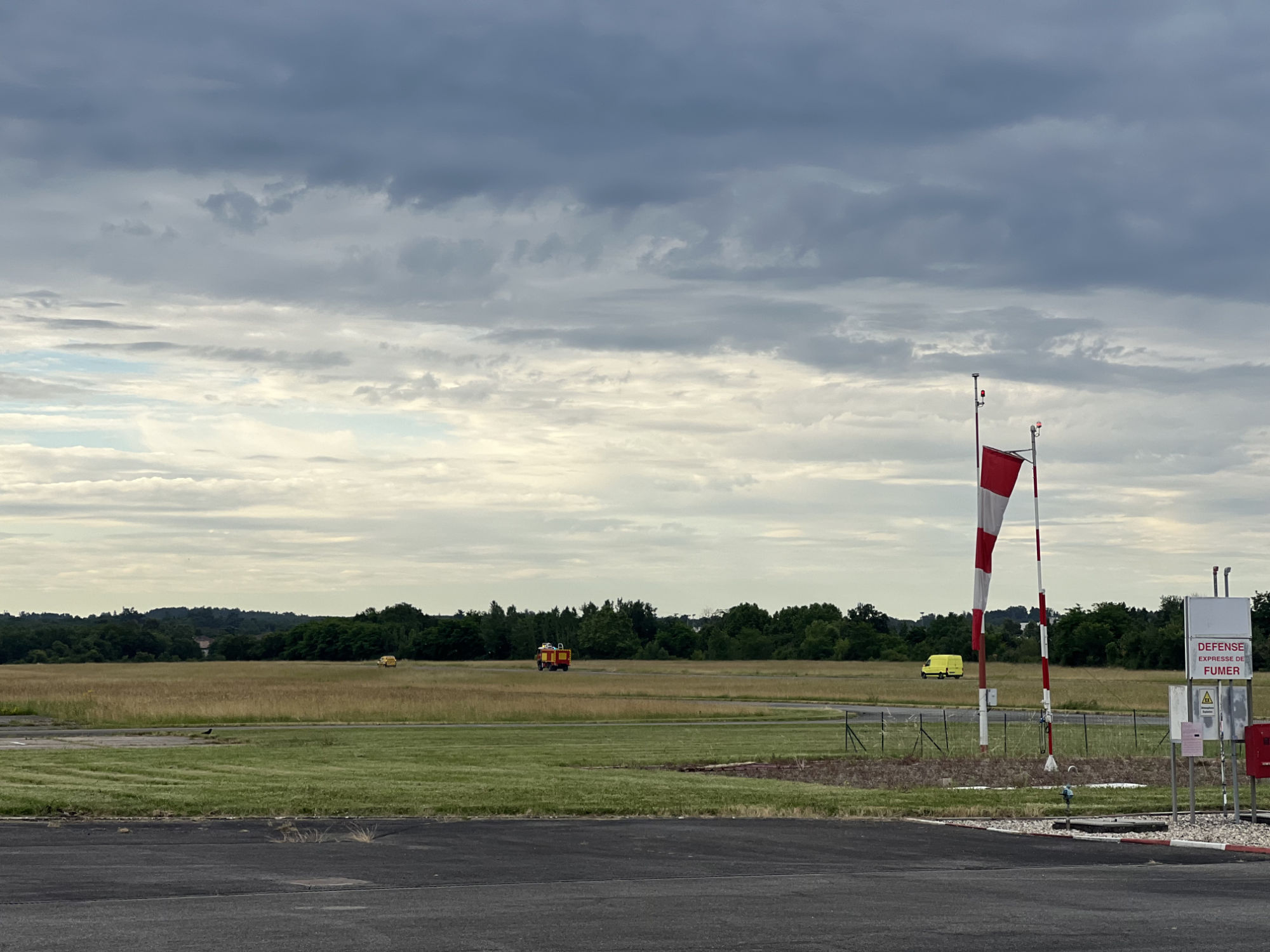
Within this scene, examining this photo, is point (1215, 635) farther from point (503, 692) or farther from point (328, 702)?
point (503, 692)

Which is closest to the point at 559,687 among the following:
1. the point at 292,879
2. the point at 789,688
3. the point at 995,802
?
the point at 789,688

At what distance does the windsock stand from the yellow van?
85.5 meters

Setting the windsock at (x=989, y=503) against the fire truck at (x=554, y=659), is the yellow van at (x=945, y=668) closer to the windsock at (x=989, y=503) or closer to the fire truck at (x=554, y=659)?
the fire truck at (x=554, y=659)

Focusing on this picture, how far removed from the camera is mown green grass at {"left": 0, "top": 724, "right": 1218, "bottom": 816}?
2250 centimetres

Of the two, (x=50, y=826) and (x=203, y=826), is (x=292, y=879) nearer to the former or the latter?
(x=203, y=826)

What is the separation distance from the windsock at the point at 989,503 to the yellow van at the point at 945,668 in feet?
280

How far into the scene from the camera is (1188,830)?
2025cm

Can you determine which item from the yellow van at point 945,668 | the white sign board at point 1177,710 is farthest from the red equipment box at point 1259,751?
the yellow van at point 945,668

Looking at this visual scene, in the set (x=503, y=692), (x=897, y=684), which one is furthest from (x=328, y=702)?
(x=897, y=684)

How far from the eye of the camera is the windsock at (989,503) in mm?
31891

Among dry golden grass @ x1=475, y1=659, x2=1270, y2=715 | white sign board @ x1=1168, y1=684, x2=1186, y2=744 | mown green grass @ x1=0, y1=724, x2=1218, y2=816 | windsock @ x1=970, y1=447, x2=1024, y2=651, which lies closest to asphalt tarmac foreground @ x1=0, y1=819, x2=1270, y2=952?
mown green grass @ x1=0, y1=724, x2=1218, y2=816

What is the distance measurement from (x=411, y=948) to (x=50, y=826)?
1114 centimetres

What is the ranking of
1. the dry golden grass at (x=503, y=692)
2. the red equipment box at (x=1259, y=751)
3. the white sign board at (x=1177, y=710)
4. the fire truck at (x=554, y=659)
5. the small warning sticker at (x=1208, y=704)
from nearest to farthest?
the red equipment box at (x=1259, y=751) → the white sign board at (x=1177, y=710) → the small warning sticker at (x=1208, y=704) → the dry golden grass at (x=503, y=692) → the fire truck at (x=554, y=659)

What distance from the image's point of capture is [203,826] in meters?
19.9
